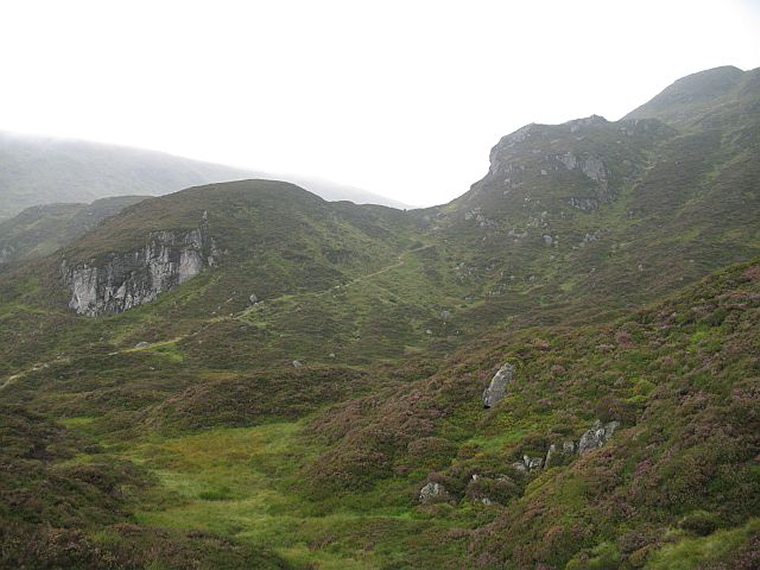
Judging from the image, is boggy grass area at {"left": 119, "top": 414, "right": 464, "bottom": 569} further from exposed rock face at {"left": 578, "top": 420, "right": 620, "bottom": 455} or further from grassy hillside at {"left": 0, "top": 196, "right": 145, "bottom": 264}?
grassy hillside at {"left": 0, "top": 196, "right": 145, "bottom": 264}

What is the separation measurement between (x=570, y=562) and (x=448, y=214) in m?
166

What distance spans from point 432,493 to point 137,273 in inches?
3731

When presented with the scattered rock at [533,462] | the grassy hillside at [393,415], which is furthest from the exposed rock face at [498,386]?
the scattered rock at [533,462]

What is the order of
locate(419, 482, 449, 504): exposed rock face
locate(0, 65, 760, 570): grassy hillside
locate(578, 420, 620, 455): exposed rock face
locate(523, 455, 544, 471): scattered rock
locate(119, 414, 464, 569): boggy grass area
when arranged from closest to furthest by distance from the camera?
1. locate(0, 65, 760, 570): grassy hillside
2. locate(119, 414, 464, 569): boggy grass area
3. locate(578, 420, 620, 455): exposed rock face
4. locate(419, 482, 449, 504): exposed rock face
5. locate(523, 455, 544, 471): scattered rock

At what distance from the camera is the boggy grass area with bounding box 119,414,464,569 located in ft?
62.3

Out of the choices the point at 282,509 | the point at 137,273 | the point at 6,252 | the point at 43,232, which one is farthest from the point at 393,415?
the point at 43,232

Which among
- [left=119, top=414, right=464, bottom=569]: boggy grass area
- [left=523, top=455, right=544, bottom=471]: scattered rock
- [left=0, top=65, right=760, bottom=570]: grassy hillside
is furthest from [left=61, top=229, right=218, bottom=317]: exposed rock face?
[left=523, top=455, right=544, bottom=471]: scattered rock

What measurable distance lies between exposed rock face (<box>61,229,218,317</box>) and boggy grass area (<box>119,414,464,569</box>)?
69.3m

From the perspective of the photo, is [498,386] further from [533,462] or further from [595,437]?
[595,437]

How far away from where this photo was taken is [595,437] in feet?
71.5

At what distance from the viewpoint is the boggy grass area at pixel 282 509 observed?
19000 millimetres

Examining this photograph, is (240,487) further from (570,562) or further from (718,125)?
(718,125)

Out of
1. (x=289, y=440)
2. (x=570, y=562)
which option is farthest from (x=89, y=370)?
(x=570, y=562)

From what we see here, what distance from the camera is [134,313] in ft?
305
